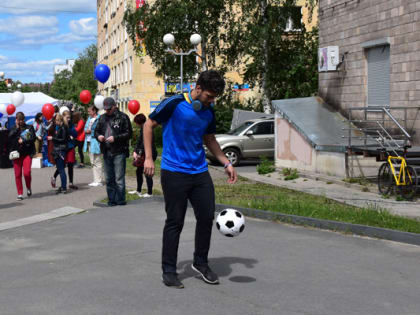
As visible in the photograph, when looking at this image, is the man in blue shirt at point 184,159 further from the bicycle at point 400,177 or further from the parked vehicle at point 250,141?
the parked vehicle at point 250,141

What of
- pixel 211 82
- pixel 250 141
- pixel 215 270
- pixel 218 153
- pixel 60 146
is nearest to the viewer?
pixel 211 82

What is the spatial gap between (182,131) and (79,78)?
264 ft

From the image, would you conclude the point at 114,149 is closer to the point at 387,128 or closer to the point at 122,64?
the point at 387,128

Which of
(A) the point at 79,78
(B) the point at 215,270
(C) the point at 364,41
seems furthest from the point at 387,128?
(A) the point at 79,78

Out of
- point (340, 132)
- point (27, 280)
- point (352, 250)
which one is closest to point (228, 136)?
point (340, 132)

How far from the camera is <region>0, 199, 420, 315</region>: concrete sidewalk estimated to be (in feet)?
15.7

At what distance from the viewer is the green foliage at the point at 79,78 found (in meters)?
82.1

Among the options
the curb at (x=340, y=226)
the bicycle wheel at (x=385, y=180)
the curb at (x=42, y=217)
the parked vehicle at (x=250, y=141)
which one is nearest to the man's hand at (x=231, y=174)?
the curb at (x=340, y=226)

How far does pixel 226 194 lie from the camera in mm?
12211

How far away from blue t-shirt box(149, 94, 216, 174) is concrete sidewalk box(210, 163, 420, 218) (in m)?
5.21

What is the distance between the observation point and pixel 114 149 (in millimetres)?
10570

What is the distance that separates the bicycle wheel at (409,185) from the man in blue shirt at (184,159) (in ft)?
23.6

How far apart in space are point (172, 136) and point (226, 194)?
7.05 m

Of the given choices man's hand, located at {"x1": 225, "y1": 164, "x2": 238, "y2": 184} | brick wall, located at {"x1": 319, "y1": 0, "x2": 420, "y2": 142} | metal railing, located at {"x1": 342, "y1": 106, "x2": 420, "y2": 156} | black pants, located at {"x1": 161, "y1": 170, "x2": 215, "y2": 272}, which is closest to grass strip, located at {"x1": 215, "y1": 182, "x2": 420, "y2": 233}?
metal railing, located at {"x1": 342, "y1": 106, "x2": 420, "y2": 156}
